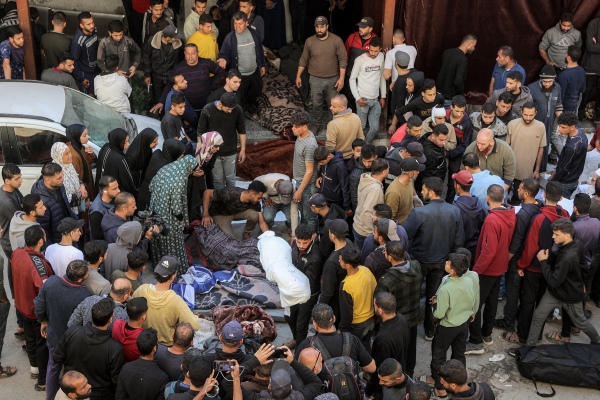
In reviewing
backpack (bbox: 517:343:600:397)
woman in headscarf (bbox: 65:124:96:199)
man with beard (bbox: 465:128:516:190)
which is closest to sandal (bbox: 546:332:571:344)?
backpack (bbox: 517:343:600:397)

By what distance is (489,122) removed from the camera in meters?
10.1

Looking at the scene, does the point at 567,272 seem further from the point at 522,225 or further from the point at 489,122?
the point at 489,122

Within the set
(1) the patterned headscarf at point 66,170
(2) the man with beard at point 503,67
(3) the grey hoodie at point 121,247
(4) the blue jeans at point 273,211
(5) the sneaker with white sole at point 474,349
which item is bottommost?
(5) the sneaker with white sole at point 474,349

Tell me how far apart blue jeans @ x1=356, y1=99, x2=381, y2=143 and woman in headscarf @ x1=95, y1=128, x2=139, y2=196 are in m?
3.93

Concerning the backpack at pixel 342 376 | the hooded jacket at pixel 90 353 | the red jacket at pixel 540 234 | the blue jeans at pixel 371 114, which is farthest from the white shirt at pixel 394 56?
the hooded jacket at pixel 90 353

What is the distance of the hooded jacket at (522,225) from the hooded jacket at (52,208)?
477 centimetres

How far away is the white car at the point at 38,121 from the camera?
9727 millimetres

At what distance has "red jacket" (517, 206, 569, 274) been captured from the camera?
832 cm

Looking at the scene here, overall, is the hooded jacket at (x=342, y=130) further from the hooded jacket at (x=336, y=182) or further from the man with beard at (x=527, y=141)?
the man with beard at (x=527, y=141)

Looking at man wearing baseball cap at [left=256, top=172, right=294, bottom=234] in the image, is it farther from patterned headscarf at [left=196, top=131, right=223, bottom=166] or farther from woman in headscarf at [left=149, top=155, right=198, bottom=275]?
woman in headscarf at [left=149, top=155, right=198, bottom=275]

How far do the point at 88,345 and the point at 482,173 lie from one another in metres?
4.69

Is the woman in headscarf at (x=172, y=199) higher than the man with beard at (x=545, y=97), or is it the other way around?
the man with beard at (x=545, y=97)

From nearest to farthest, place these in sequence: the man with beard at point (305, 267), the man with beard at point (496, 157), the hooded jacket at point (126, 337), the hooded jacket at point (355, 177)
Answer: the hooded jacket at point (126, 337), the man with beard at point (305, 267), the hooded jacket at point (355, 177), the man with beard at point (496, 157)

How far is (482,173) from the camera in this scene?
9055mm
